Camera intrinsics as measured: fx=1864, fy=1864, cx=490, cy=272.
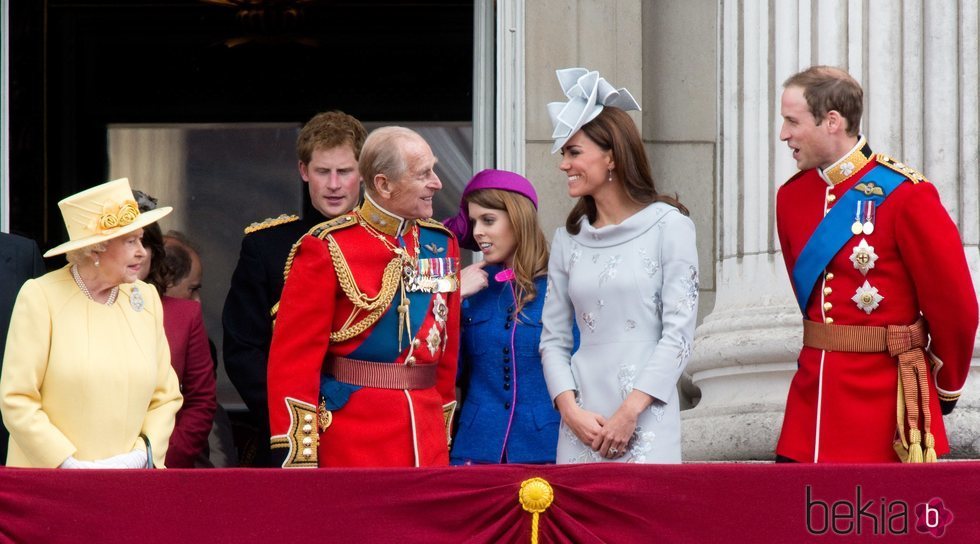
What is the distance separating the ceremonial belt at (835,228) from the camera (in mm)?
5090

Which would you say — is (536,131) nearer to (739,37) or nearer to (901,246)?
(739,37)

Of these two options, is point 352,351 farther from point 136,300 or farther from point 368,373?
point 136,300

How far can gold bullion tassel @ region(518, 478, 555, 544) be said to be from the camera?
4.46 m

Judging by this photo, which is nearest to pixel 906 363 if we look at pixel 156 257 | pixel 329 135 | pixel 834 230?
pixel 834 230

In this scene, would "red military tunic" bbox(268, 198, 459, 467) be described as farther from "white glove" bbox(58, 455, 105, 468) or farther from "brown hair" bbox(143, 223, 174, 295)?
"brown hair" bbox(143, 223, 174, 295)

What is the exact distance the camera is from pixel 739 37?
22.6ft

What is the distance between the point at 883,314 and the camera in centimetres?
504

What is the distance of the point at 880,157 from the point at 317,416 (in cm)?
172

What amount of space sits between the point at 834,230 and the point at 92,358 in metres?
2.05

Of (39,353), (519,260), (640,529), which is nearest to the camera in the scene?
(640,529)

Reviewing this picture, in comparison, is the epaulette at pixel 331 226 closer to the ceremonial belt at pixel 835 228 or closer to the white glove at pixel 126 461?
the white glove at pixel 126 461

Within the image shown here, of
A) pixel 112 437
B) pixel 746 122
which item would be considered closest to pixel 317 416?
pixel 112 437

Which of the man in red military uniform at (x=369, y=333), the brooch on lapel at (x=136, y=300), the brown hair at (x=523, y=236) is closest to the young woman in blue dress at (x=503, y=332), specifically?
the brown hair at (x=523, y=236)

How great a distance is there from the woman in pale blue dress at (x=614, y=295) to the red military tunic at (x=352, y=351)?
363 mm
